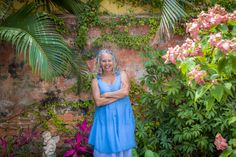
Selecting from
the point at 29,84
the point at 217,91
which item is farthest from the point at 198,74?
the point at 29,84

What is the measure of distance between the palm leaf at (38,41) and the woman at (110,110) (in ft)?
2.79

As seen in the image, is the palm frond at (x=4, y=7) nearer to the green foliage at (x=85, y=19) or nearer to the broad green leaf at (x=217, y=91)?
the green foliage at (x=85, y=19)

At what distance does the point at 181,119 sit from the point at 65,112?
187 centimetres

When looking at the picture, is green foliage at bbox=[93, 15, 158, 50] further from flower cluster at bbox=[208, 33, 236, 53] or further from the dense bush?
flower cluster at bbox=[208, 33, 236, 53]

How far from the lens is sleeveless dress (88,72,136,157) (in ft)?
12.6

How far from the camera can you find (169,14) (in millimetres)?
5051

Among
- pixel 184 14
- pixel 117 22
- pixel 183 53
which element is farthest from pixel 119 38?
pixel 183 53

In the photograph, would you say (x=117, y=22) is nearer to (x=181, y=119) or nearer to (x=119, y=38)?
(x=119, y=38)

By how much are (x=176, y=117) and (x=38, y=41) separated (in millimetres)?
2045

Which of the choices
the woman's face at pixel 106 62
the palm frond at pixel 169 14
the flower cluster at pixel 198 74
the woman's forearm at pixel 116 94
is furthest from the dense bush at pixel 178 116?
the flower cluster at pixel 198 74

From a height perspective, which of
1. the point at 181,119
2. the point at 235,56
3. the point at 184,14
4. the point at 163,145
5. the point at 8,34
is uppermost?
the point at 184,14

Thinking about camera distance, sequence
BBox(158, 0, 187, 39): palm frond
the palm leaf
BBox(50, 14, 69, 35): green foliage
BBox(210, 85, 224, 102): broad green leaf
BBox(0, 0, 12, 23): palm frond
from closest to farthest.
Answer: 1. BBox(210, 85, 224, 102): broad green leaf
2. the palm leaf
3. BBox(0, 0, 12, 23): palm frond
4. BBox(158, 0, 187, 39): palm frond
5. BBox(50, 14, 69, 35): green foliage

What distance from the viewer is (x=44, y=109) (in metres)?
5.64

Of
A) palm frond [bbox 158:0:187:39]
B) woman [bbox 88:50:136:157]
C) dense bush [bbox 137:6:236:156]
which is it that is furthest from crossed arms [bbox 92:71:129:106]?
palm frond [bbox 158:0:187:39]
